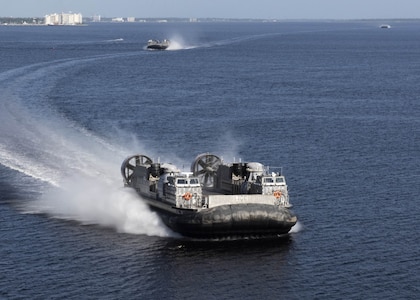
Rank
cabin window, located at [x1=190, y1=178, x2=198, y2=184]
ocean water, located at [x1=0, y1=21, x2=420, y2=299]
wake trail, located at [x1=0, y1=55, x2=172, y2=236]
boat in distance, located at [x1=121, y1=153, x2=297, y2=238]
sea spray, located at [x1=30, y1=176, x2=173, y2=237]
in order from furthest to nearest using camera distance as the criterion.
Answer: wake trail, located at [x1=0, y1=55, x2=172, y2=236]
sea spray, located at [x1=30, y1=176, x2=173, y2=237]
cabin window, located at [x1=190, y1=178, x2=198, y2=184]
boat in distance, located at [x1=121, y1=153, x2=297, y2=238]
ocean water, located at [x1=0, y1=21, x2=420, y2=299]

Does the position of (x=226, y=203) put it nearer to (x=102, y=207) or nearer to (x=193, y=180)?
(x=193, y=180)

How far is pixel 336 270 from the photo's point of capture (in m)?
62.1

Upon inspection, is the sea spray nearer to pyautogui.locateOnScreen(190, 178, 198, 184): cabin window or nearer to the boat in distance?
the boat in distance

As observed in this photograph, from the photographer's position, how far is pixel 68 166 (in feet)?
306

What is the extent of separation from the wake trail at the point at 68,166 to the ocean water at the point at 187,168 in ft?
0.53

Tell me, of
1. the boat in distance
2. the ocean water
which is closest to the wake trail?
the ocean water

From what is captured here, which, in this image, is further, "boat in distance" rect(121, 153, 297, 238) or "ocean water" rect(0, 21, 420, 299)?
"boat in distance" rect(121, 153, 297, 238)

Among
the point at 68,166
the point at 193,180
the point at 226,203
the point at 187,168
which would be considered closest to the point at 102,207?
the point at 193,180

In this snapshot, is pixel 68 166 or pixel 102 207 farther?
pixel 68 166

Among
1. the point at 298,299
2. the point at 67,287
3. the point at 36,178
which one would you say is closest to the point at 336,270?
the point at 298,299

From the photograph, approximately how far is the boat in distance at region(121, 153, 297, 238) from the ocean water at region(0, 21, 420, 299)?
A: 1.05m

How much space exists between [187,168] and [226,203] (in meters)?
21.5

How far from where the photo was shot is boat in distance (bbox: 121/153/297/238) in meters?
68.2

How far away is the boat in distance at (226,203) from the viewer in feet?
224
